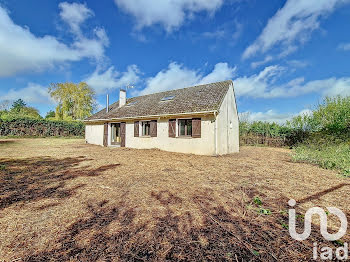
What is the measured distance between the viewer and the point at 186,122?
1084cm

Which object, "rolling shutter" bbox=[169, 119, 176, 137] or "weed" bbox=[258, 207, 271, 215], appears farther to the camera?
"rolling shutter" bbox=[169, 119, 176, 137]

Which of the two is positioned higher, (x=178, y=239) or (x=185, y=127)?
(x=185, y=127)

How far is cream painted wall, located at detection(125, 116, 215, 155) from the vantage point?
9789 millimetres

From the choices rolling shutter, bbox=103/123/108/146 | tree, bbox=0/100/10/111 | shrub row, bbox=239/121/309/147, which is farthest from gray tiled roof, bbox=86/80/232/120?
tree, bbox=0/100/10/111

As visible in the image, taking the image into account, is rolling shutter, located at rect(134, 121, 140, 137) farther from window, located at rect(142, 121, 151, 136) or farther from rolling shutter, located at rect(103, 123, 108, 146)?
rolling shutter, located at rect(103, 123, 108, 146)

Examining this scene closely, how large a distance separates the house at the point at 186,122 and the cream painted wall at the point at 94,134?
2.97 ft

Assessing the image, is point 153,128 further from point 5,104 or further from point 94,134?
point 5,104

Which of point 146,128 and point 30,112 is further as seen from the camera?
point 30,112

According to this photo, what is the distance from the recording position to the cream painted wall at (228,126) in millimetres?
10032

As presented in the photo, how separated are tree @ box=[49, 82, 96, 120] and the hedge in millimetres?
9207

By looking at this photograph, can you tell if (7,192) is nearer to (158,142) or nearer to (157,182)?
(157,182)

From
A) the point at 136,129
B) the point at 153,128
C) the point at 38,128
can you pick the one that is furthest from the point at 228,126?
the point at 38,128

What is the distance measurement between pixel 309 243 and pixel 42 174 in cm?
657

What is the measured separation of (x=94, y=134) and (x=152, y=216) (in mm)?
15862
